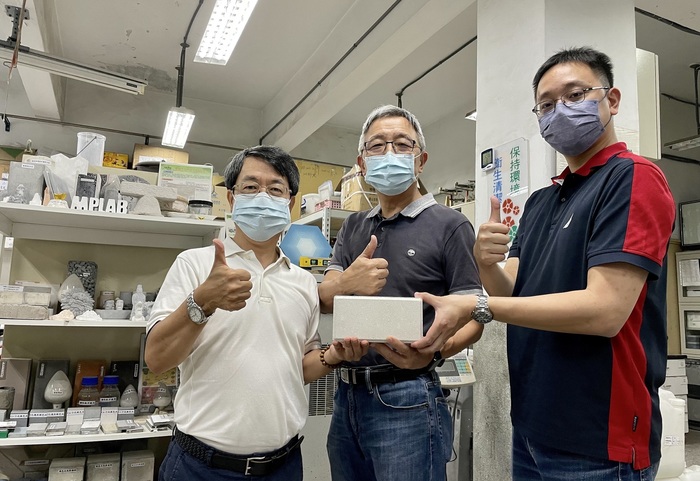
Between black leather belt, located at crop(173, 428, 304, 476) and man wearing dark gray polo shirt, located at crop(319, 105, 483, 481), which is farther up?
man wearing dark gray polo shirt, located at crop(319, 105, 483, 481)

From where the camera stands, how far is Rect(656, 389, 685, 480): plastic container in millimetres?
1993

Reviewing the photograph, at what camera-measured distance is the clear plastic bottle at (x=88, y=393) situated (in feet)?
8.39

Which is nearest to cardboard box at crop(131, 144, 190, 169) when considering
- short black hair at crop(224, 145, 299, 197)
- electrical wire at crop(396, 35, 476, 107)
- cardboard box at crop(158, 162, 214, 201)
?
electrical wire at crop(396, 35, 476, 107)

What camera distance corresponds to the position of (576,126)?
1.19 meters

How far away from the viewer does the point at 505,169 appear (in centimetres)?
237

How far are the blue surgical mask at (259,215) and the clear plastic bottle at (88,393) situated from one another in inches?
69.2

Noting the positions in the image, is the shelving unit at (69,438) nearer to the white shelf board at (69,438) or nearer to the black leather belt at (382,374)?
the white shelf board at (69,438)

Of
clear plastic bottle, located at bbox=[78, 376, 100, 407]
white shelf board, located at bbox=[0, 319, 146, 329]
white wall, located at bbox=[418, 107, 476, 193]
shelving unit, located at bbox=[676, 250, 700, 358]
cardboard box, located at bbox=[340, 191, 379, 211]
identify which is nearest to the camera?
white shelf board, located at bbox=[0, 319, 146, 329]

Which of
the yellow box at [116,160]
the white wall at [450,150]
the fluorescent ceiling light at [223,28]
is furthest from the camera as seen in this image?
the white wall at [450,150]

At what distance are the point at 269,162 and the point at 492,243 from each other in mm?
684

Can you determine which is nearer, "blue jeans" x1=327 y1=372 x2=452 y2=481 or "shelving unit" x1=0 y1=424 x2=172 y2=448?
"blue jeans" x1=327 y1=372 x2=452 y2=481

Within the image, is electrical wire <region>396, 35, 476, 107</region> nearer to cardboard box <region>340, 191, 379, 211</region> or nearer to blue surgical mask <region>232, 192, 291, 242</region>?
cardboard box <region>340, 191, 379, 211</region>

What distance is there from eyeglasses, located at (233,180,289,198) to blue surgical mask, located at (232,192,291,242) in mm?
18

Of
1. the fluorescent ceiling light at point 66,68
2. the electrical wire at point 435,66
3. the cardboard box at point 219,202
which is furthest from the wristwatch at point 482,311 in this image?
the electrical wire at point 435,66
